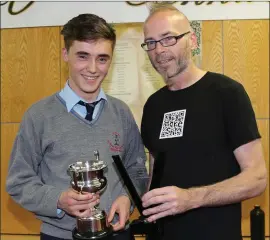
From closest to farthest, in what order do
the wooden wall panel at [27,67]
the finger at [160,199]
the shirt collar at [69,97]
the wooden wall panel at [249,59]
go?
the finger at [160,199] < the shirt collar at [69,97] < the wooden wall panel at [249,59] < the wooden wall panel at [27,67]

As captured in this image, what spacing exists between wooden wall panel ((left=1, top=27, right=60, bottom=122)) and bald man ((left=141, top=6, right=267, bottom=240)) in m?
1.80

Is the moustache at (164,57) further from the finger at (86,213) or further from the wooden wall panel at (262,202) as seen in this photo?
the wooden wall panel at (262,202)

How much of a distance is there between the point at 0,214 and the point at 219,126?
266cm

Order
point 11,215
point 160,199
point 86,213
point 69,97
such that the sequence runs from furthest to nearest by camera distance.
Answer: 1. point 11,215
2. point 69,97
3. point 86,213
4. point 160,199

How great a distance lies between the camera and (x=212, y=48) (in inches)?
124

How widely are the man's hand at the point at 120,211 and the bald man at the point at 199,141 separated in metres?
0.16

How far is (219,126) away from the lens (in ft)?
4.95

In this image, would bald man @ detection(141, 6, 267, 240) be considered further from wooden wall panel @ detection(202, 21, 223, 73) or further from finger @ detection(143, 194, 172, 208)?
wooden wall panel @ detection(202, 21, 223, 73)

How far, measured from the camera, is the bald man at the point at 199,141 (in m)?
1.40

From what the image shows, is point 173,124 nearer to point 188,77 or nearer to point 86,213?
point 188,77

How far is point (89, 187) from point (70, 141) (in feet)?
0.84

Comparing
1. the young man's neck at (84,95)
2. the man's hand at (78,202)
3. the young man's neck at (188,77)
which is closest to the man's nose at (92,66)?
the young man's neck at (84,95)

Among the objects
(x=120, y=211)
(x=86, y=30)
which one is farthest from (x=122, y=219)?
(x=86, y=30)

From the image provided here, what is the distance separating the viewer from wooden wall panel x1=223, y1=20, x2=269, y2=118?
10.2 feet
